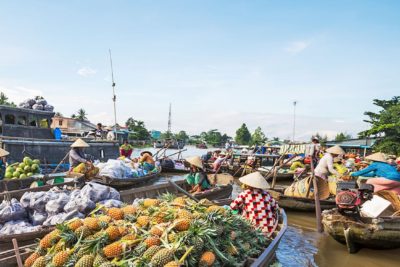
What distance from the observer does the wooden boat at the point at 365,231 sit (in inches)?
234

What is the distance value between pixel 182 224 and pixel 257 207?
85.1 inches

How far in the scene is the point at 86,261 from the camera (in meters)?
2.77

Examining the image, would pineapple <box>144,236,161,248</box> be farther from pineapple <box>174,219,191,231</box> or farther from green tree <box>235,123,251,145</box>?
green tree <box>235,123,251,145</box>

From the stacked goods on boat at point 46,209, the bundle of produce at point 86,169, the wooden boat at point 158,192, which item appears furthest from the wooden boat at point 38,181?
the stacked goods on boat at point 46,209

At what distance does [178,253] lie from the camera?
2.82 m

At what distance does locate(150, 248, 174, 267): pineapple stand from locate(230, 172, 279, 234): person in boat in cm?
237

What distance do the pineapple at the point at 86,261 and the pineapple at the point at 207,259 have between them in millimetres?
965

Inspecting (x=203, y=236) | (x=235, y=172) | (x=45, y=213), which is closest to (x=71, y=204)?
(x=45, y=213)

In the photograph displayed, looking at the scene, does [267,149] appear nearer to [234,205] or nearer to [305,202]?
[305,202]

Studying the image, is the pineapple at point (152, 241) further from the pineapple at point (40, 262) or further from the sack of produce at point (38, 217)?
the sack of produce at point (38, 217)

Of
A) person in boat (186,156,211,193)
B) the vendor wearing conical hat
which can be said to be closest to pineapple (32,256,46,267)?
person in boat (186,156,211,193)

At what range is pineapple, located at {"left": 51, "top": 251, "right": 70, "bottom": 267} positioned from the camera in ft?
9.41

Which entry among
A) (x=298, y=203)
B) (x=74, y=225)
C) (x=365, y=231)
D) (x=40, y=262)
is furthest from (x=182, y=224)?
(x=298, y=203)

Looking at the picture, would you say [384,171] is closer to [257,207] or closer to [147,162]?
[257,207]
